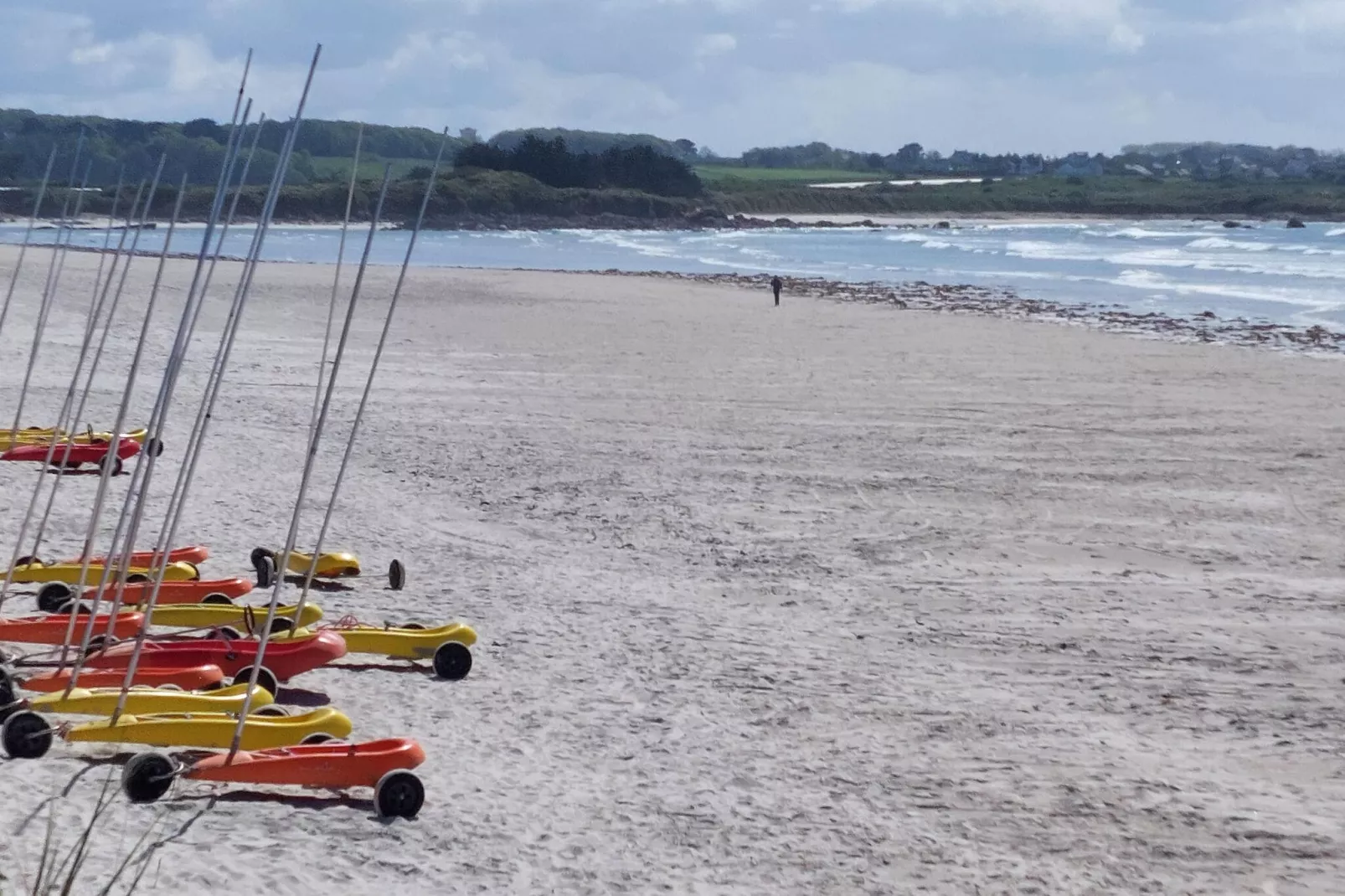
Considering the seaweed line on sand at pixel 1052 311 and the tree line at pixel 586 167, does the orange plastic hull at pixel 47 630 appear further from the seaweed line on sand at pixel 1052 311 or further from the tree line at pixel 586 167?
the tree line at pixel 586 167

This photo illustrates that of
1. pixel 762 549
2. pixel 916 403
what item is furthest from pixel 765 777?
pixel 916 403

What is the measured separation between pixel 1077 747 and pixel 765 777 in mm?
1368

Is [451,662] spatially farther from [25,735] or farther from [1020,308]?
[1020,308]

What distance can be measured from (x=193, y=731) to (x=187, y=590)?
223cm

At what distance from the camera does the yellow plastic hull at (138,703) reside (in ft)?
19.2

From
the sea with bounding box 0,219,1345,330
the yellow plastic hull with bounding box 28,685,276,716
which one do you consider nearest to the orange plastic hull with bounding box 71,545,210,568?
the yellow plastic hull with bounding box 28,685,276,716

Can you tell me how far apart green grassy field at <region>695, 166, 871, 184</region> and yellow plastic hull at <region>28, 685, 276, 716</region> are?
425 ft

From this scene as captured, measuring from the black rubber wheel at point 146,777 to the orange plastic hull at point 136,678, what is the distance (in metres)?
1.03

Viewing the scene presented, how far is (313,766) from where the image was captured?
541cm

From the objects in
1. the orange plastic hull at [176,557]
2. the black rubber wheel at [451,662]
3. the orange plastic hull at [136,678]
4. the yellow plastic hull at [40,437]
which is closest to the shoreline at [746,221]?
the yellow plastic hull at [40,437]

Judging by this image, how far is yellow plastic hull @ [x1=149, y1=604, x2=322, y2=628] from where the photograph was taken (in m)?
7.43

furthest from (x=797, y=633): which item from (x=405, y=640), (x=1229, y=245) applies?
(x=1229, y=245)

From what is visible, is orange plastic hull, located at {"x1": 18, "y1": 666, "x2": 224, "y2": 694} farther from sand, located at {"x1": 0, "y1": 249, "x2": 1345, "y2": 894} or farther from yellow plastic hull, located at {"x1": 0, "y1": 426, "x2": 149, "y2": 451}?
yellow plastic hull, located at {"x1": 0, "y1": 426, "x2": 149, "y2": 451}

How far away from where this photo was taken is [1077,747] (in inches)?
249
